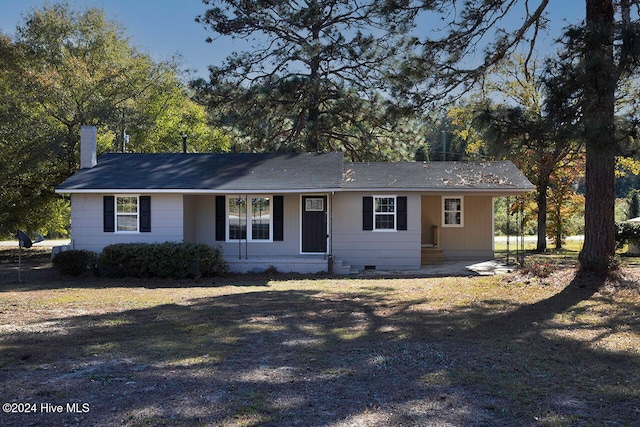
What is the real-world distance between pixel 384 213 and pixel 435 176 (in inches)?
93.5

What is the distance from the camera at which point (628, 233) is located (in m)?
20.7

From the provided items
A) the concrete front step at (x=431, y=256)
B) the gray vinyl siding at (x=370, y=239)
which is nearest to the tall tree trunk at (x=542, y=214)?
the concrete front step at (x=431, y=256)

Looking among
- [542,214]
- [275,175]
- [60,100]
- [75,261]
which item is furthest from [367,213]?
[60,100]

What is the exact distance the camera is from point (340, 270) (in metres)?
15.1

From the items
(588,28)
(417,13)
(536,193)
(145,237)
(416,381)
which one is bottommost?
(416,381)

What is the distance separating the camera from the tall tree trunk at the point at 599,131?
750 centimetres

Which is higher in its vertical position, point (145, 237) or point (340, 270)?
point (145, 237)

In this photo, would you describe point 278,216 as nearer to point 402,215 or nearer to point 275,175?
point 275,175

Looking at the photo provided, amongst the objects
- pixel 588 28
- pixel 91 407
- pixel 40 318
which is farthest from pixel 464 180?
pixel 91 407

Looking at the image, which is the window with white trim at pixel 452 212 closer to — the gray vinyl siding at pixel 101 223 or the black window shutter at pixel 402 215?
the black window shutter at pixel 402 215

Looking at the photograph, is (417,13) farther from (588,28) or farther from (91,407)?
(91,407)

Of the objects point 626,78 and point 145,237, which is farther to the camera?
point 145,237

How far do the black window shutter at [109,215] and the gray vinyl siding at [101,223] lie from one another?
0.09 m

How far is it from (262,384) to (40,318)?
193 inches
